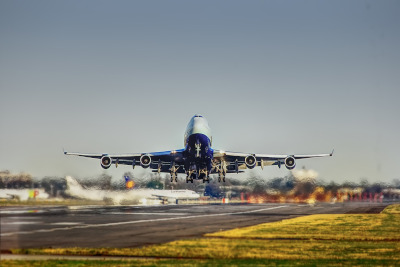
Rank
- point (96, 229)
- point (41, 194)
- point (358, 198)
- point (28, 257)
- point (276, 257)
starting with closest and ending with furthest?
point (28, 257) → point (276, 257) → point (96, 229) → point (41, 194) → point (358, 198)

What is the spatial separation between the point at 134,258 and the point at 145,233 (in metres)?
10.6

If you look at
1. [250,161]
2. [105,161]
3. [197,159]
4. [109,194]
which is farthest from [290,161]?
[109,194]

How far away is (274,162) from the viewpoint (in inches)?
3187

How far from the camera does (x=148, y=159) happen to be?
231ft

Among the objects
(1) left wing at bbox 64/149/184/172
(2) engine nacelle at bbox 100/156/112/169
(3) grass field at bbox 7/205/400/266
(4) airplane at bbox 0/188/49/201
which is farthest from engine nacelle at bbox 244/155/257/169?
(3) grass field at bbox 7/205/400/266

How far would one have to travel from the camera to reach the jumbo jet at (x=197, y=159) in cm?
6256

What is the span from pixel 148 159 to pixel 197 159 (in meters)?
8.30

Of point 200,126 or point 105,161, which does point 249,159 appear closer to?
point 200,126

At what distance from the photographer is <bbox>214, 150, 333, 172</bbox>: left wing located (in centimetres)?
7306

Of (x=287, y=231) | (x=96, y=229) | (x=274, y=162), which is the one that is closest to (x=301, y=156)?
(x=274, y=162)

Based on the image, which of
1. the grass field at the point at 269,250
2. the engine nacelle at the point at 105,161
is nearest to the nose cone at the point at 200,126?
the engine nacelle at the point at 105,161

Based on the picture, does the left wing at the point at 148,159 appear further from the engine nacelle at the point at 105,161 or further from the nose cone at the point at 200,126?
the nose cone at the point at 200,126

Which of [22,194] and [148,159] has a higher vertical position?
[148,159]

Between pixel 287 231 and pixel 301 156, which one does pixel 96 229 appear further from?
pixel 301 156
